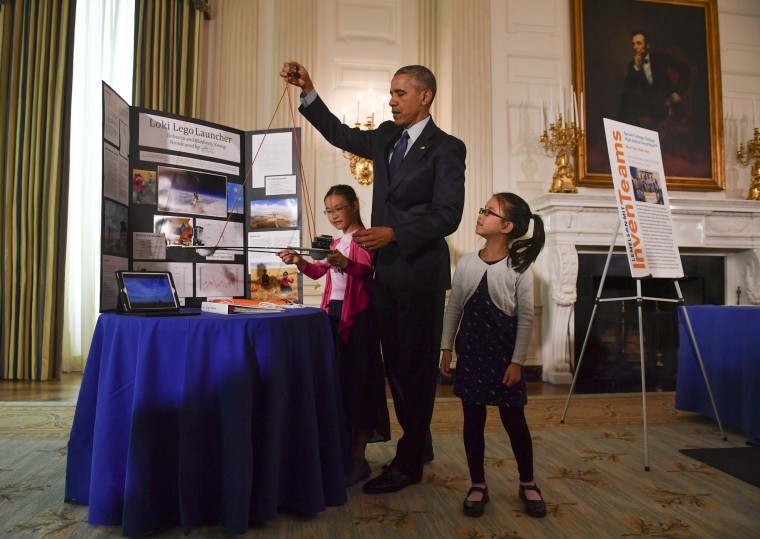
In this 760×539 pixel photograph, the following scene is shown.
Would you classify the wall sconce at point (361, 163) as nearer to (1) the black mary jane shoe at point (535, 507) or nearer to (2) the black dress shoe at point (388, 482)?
(2) the black dress shoe at point (388, 482)

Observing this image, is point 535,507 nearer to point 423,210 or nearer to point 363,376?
point 363,376

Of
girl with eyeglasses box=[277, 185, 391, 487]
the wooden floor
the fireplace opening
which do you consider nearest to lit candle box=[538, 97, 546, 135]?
the fireplace opening

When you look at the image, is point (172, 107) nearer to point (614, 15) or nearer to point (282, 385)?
point (282, 385)

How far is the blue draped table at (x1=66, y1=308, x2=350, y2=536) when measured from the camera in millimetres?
1471

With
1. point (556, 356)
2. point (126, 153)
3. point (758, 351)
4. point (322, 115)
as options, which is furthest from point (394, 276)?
point (556, 356)

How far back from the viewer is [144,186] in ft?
6.97

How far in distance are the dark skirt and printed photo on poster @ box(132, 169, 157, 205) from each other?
0.97m

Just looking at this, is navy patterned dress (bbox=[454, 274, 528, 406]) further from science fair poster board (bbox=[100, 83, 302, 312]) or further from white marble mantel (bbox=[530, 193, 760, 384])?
white marble mantel (bbox=[530, 193, 760, 384])

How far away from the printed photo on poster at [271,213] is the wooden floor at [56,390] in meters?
1.72

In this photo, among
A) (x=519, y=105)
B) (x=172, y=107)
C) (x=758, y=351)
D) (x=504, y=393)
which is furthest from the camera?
(x=519, y=105)

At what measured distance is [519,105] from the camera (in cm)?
442

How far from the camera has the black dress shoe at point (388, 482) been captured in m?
1.89

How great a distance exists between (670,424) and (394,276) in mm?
2139

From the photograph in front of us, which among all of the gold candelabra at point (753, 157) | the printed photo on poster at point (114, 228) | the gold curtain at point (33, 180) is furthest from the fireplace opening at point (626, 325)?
the gold curtain at point (33, 180)
